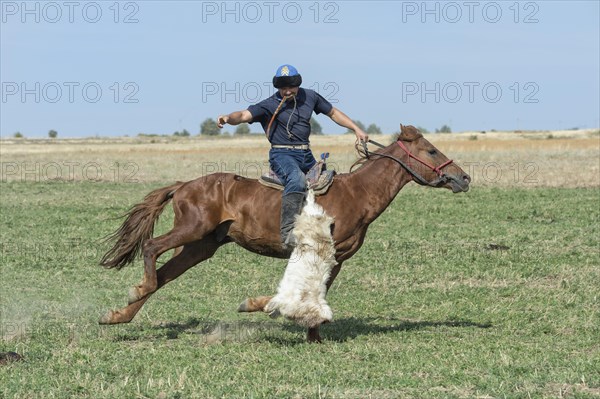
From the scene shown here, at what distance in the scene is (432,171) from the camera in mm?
9531

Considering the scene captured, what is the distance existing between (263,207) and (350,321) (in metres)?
2.07

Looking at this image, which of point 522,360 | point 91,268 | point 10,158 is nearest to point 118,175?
point 10,158

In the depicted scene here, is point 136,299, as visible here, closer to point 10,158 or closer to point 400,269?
point 400,269

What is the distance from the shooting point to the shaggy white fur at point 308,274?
8.73 meters

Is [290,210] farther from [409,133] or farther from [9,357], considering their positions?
[9,357]

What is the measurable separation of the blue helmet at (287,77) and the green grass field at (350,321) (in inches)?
104

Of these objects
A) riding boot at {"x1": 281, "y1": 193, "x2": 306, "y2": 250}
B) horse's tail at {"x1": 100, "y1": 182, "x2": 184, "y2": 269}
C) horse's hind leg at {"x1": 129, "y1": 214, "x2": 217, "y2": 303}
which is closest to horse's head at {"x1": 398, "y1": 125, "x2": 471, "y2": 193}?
riding boot at {"x1": 281, "y1": 193, "x2": 306, "y2": 250}

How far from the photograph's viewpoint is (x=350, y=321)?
10.5 metres

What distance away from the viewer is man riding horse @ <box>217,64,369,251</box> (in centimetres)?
906

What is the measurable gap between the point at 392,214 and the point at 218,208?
482 inches

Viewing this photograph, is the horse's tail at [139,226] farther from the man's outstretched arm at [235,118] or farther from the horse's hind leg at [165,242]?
the man's outstretched arm at [235,118]

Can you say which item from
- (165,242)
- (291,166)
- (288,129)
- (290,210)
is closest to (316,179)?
(291,166)

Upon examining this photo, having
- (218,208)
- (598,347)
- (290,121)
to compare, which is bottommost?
(598,347)

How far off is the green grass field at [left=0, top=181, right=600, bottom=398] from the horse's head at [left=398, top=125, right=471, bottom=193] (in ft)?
5.33
